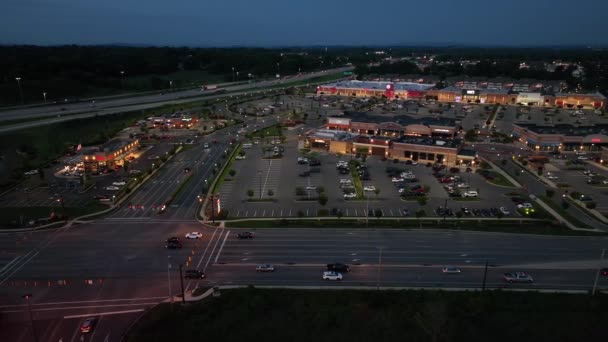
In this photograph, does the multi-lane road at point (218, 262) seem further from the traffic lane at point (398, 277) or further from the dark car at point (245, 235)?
the dark car at point (245, 235)

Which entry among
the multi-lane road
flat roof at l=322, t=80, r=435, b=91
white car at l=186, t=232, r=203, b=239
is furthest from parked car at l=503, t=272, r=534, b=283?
flat roof at l=322, t=80, r=435, b=91

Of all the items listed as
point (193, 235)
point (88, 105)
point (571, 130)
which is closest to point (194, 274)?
point (193, 235)

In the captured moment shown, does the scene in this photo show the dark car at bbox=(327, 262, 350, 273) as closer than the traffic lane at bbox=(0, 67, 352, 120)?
Yes

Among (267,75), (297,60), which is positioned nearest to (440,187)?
(267,75)

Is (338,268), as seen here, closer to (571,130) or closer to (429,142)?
(429,142)

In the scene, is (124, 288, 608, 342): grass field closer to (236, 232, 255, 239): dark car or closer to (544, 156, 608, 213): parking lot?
(236, 232, 255, 239): dark car

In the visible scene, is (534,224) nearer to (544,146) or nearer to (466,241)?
(466,241)
